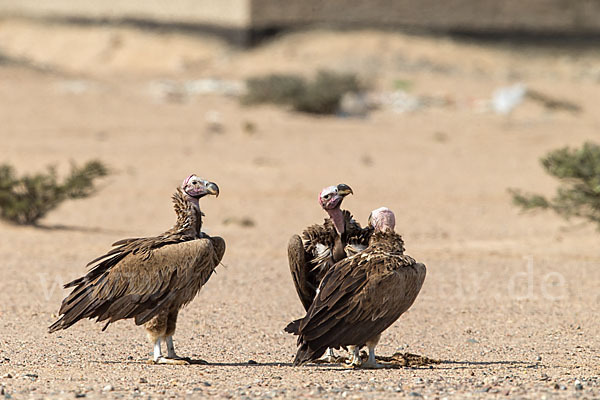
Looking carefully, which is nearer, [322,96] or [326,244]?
[326,244]

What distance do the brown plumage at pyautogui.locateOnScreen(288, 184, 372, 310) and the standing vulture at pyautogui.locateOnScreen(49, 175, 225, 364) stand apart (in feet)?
2.09

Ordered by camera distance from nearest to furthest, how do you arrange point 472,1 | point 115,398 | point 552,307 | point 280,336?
point 115,398
point 280,336
point 552,307
point 472,1

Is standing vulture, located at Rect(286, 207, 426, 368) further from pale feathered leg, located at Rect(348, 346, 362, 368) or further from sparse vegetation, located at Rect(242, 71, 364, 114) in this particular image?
sparse vegetation, located at Rect(242, 71, 364, 114)

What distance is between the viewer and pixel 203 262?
7523mm

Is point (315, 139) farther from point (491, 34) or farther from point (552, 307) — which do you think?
point (491, 34)

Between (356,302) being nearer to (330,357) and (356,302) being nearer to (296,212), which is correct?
(330,357)

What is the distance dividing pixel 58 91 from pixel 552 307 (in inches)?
766

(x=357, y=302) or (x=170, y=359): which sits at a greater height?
(x=357, y=302)

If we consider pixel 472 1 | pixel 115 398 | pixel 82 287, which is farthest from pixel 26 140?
pixel 472 1

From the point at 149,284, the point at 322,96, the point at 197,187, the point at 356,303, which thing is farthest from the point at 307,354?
the point at 322,96

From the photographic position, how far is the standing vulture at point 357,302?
7.18 meters

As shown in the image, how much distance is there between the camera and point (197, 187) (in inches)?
306

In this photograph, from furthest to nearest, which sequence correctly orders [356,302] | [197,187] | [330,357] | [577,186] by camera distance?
1. [577,186]
2. [330,357]
3. [197,187]
4. [356,302]

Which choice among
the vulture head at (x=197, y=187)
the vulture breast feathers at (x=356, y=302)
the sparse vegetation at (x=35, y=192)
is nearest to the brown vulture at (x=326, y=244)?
the vulture breast feathers at (x=356, y=302)
